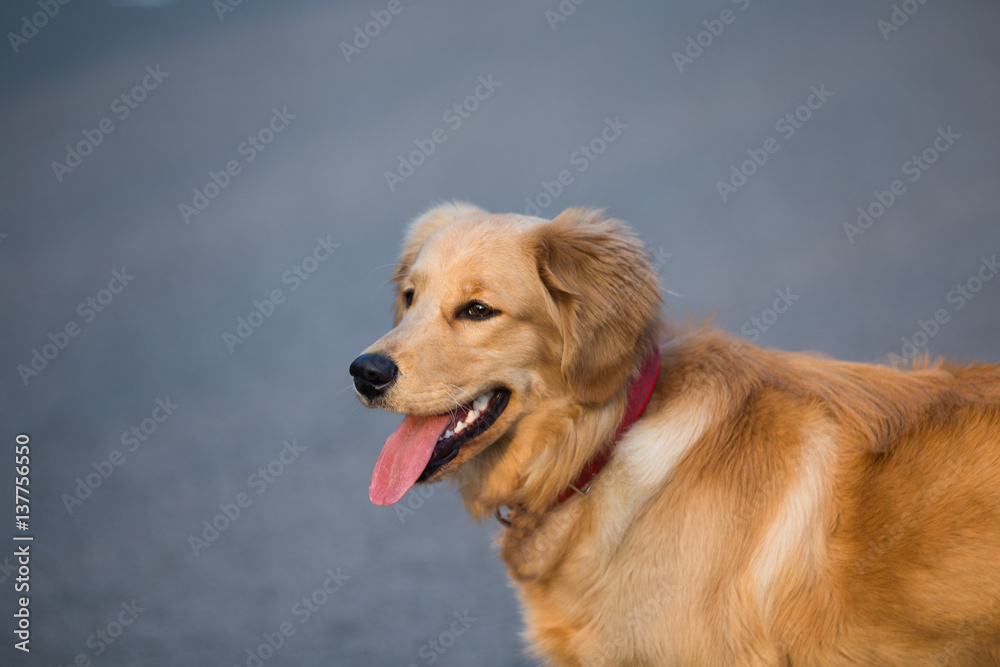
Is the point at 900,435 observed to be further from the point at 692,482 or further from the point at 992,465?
the point at 692,482

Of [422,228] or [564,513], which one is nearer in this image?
[564,513]

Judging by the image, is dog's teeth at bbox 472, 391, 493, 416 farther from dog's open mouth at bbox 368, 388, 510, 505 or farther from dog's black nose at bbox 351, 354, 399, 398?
dog's black nose at bbox 351, 354, 399, 398

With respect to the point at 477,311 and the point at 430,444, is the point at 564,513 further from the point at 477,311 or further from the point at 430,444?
the point at 477,311

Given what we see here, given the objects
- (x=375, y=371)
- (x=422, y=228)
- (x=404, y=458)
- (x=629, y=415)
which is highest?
(x=629, y=415)

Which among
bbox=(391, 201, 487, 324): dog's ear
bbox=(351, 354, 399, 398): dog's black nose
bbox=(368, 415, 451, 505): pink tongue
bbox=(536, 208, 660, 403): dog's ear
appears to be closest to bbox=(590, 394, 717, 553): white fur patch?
bbox=(536, 208, 660, 403): dog's ear

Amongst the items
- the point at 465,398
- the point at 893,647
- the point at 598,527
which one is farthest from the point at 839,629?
the point at 465,398

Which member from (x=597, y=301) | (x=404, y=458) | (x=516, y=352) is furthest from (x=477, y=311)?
(x=404, y=458)

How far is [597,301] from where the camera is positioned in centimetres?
226

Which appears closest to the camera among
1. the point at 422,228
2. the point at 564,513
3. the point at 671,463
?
the point at 671,463

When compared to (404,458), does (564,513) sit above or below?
above

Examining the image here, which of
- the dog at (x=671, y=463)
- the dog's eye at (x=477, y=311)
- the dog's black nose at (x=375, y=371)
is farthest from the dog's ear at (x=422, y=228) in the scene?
the dog's black nose at (x=375, y=371)

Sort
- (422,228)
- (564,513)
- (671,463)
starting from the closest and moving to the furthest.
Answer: (671,463) → (564,513) → (422,228)

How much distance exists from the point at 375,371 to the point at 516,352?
378 millimetres

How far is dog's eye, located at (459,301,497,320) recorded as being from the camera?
7.59ft
